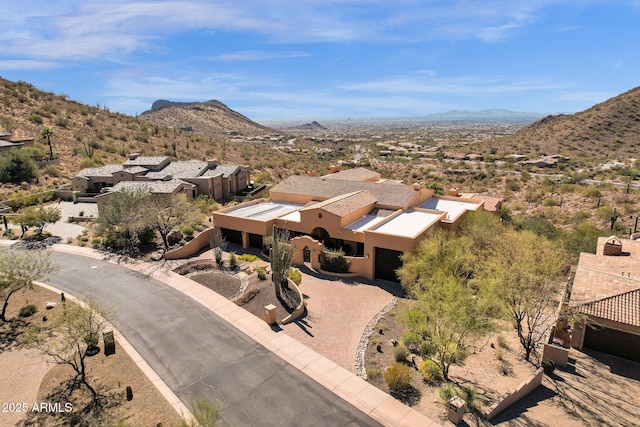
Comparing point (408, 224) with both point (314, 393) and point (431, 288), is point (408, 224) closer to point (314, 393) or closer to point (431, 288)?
point (431, 288)

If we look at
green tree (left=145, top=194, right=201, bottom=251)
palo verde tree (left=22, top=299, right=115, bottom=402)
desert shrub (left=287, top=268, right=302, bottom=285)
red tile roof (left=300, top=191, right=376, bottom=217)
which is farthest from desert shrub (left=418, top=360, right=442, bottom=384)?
green tree (left=145, top=194, right=201, bottom=251)

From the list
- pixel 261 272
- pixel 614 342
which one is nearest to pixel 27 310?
pixel 261 272

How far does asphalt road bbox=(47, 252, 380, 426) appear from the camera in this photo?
51.5ft

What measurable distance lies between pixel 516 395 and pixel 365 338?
→ 26.1 ft

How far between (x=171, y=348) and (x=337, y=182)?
2676 centimetres

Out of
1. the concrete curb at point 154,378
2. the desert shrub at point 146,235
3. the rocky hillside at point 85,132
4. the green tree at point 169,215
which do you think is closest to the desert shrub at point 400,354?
the concrete curb at point 154,378

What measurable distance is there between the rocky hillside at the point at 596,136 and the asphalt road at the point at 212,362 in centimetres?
8676

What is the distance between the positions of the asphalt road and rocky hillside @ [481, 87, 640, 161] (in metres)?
86.8

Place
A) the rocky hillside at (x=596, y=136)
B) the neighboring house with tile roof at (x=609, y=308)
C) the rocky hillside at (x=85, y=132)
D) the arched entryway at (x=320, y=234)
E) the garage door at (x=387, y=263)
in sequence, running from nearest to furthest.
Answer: the neighboring house with tile roof at (x=609, y=308) → the garage door at (x=387, y=263) → the arched entryway at (x=320, y=234) → the rocky hillside at (x=85, y=132) → the rocky hillside at (x=596, y=136)

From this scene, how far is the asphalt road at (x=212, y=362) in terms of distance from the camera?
15.7 meters

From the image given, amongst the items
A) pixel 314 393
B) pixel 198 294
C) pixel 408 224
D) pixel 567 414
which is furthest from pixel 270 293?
pixel 567 414

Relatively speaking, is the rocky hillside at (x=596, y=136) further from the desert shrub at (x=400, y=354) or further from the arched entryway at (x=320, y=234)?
the desert shrub at (x=400, y=354)

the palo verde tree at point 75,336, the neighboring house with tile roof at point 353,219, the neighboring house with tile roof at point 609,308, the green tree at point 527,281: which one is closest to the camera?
the palo verde tree at point 75,336

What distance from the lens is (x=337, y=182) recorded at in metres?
42.7
